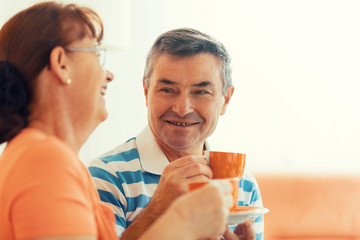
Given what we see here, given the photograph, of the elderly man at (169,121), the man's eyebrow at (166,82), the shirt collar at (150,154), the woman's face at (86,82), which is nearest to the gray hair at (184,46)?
the elderly man at (169,121)

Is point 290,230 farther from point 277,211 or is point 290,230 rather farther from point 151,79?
point 151,79

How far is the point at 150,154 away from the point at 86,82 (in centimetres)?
68

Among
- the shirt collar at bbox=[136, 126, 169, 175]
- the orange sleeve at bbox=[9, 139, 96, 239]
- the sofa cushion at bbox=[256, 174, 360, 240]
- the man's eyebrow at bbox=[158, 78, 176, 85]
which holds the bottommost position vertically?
the sofa cushion at bbox=[256, 174, 360, 240]

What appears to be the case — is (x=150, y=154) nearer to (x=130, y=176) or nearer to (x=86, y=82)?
(x=130, y=176)

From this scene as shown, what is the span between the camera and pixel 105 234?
3.35ft

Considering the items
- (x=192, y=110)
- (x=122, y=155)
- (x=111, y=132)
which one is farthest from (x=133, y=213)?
(x=111, y=132)

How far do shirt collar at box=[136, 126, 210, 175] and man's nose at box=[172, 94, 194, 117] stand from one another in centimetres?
15

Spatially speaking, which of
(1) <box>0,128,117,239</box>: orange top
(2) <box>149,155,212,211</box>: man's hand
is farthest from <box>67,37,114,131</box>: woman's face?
(2) <box>149,155,212,211</box>: man's hand

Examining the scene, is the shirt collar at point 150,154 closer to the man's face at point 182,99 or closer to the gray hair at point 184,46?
the man's face at point 182,99

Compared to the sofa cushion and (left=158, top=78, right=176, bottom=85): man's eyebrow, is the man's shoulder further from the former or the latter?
the sofa cushion

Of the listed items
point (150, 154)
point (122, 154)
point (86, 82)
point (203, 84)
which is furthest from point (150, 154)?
point (86, 82)

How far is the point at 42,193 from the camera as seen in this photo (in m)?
0.78

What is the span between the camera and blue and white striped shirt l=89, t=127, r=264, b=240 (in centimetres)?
150

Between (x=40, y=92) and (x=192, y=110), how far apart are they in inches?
31.8
